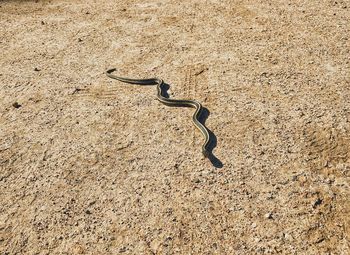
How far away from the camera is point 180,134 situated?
6410 mm

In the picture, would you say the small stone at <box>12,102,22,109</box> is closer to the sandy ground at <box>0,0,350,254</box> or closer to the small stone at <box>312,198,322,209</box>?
the sandy ground at <box>0,0,350,254</box>

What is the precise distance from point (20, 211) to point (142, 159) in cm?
174

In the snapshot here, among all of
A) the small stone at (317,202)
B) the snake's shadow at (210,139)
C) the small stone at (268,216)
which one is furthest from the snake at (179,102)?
the small stone at (317,202)

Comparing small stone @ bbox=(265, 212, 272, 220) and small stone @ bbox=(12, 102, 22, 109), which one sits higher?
small stone @ bbox=(265, 212, 272, 220)

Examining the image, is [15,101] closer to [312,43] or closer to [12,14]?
[12,14]

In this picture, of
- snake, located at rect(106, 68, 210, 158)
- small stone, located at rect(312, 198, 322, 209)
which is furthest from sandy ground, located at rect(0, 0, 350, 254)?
snake, located at rect(106, 68, 210, 158)

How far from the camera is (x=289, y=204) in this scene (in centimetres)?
507

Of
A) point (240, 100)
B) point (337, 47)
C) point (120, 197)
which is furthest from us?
point (337, 47)

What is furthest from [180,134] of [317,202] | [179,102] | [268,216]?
[317,202]

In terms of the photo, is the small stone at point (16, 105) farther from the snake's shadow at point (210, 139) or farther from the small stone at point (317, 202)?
the small stone at point (317, 202)

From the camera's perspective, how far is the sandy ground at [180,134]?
4875mm

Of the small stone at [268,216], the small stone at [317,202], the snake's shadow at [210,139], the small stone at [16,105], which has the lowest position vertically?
the small stone at [16,105]

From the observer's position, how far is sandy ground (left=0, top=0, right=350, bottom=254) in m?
4.88

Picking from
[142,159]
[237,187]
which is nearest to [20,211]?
[142,159]
